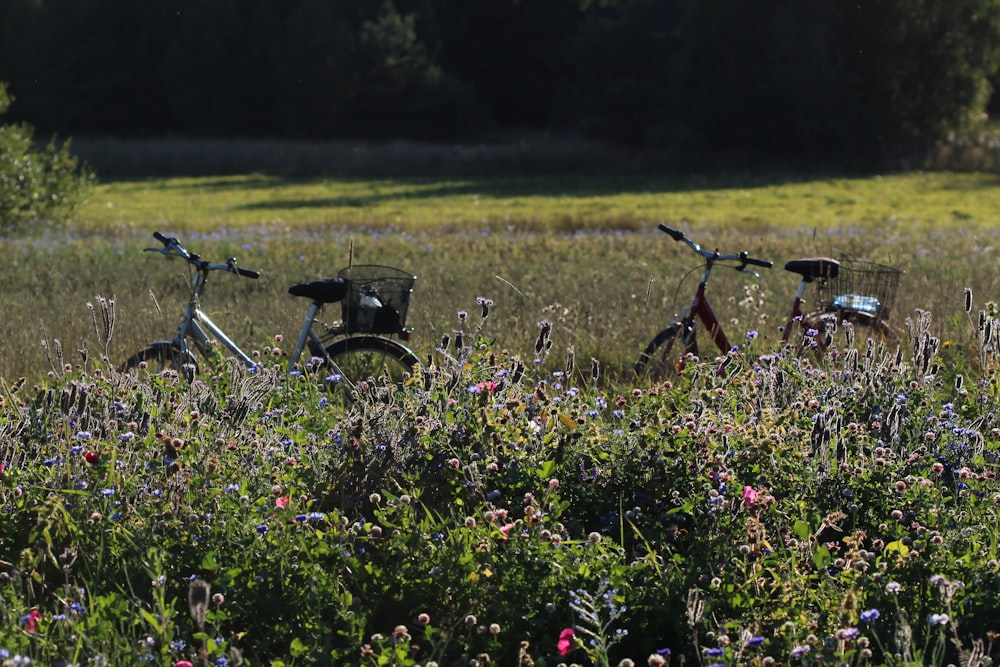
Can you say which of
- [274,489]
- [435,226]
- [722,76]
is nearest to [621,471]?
[274,489]

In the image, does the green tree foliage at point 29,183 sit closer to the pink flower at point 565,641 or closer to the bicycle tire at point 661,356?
the bicycle tire at point 661,356

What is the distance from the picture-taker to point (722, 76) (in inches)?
1865

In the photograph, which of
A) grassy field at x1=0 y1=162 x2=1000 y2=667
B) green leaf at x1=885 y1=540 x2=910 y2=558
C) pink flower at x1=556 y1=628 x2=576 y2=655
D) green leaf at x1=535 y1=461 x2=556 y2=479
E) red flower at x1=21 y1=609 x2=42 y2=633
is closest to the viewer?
pink flower at x1=556 y1=628 x2=576 y2=655

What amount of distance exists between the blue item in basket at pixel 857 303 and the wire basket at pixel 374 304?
7.41 feet

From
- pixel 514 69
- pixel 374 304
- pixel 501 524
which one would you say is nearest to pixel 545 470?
pixel 501 524

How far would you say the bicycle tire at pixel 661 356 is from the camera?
6289mm

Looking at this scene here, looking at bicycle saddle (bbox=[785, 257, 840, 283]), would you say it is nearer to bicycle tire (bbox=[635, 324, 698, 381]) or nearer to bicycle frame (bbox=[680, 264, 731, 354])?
bicycle frame (bbox=[680, 264, 731, 354])

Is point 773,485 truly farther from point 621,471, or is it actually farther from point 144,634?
point 144,634

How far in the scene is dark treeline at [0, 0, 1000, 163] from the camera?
4644cm

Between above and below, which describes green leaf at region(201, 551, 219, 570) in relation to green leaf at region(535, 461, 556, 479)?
below

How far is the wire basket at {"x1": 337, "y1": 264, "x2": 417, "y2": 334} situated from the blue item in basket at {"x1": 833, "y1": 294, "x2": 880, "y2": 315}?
2258 millimetres

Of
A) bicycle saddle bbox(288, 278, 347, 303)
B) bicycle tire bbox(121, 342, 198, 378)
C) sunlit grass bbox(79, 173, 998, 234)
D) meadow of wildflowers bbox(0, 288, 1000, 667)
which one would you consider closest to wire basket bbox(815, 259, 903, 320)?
meadow of wildflowers bbox(0, 288, 1000, 667)

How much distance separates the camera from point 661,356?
252 inches

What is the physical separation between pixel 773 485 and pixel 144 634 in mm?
1980
